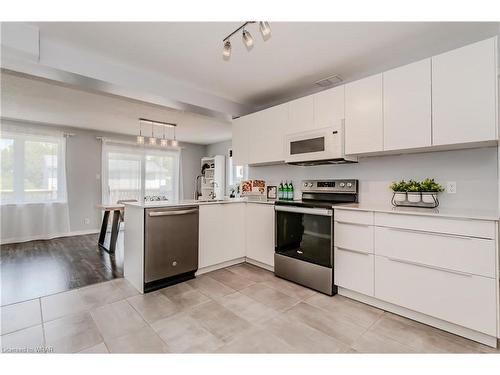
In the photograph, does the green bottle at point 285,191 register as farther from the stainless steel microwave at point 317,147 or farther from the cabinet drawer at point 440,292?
the cabinet drawer at point 440,292

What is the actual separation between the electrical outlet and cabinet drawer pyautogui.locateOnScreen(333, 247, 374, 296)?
90cm

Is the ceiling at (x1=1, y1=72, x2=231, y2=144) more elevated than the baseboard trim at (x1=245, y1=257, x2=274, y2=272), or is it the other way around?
the ceiling at (x1=1, y1=72, x2=231, y2=144)

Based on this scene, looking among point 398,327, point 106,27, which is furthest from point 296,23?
point 398,327

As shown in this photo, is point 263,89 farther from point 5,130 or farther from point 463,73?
point 5,130

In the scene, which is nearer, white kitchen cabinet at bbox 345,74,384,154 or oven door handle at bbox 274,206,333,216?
white kitchen cabinet at bbox 345,74,384,154

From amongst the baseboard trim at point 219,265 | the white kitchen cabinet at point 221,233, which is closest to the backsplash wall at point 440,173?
the white kitchen cabinet at point 221,233

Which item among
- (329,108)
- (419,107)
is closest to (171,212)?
(329,108)

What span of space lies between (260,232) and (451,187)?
6.67ft

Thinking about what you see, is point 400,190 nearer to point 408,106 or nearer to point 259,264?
point 408,106

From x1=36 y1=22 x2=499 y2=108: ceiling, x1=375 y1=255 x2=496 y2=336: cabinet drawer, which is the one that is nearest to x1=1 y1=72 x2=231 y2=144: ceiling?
x1=36 y1=22 x2=499 y2=108: ceiling

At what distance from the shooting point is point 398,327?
1871mm

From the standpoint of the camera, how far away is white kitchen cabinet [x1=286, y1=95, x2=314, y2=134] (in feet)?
9.14

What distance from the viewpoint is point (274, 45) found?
222cm

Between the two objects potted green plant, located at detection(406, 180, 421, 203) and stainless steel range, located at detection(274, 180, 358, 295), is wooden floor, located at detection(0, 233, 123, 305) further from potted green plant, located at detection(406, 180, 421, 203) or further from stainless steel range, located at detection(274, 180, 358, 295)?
potted green plant, located at detection(406, 180, 421, 203)
